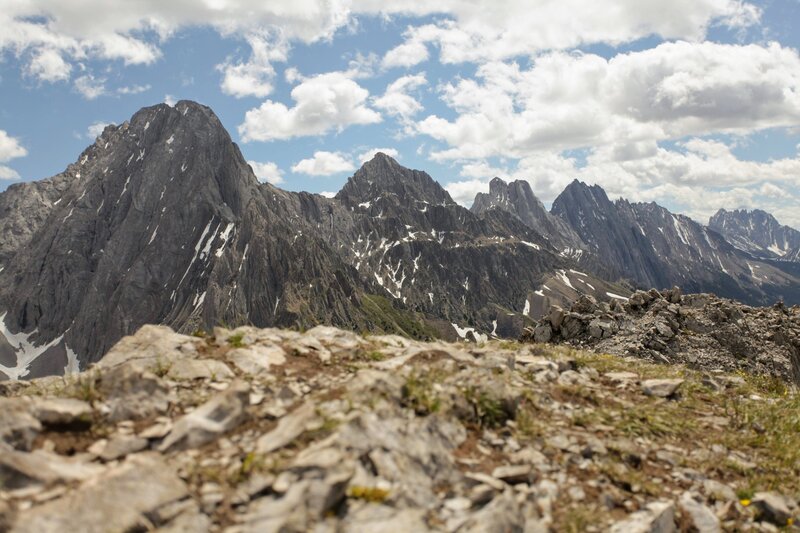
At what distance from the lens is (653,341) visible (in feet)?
89.4

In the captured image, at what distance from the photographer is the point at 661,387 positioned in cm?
1389

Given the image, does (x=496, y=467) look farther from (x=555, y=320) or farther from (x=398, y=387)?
(x=555, y=320)

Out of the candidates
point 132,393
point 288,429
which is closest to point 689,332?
point 288,429

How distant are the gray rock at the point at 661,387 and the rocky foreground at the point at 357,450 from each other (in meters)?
0.71

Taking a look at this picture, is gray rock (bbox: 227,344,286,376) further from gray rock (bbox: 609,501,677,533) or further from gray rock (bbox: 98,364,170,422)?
gray rock (bbox: 609,501,677,533)

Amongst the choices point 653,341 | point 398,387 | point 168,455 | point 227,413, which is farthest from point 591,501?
point 653,341

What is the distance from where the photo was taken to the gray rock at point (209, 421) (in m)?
7.79

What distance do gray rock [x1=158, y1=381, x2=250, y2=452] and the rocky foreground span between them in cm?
3

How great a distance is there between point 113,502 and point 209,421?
76.5 inches

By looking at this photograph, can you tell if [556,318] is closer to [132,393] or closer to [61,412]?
[132,393]

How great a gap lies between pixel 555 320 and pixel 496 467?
24.5 m

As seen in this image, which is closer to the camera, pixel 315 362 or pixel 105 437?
pixel 105 437

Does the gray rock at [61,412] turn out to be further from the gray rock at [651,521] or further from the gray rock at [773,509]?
the gray rock at [773,509]

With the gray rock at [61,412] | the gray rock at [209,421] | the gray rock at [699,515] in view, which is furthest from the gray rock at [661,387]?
the gray rock at [61,412]
